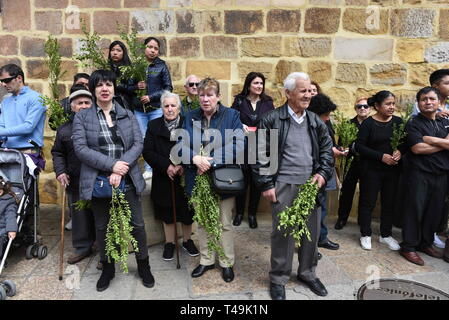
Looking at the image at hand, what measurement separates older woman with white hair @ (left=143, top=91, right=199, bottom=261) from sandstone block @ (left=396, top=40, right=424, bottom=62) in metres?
3.57

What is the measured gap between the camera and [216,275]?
11.2 ft

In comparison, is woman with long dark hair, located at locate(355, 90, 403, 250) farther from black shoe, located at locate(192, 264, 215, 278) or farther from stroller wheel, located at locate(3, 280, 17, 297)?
stroller wheel, located at locate(3, 280, 17, 297)

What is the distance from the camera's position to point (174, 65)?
5.29 metres

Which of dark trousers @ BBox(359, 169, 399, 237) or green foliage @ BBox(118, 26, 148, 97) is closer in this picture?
dark trousers @ BBox(359, 169, 399, 237)

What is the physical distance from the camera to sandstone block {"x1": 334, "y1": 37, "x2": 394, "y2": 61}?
5.10 meters

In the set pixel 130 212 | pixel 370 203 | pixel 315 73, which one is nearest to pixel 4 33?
pixel 130 212

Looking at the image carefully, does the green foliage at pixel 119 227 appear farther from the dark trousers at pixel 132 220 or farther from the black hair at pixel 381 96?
the black hair at pixel 381 96

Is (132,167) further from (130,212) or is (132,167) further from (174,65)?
(174,65)

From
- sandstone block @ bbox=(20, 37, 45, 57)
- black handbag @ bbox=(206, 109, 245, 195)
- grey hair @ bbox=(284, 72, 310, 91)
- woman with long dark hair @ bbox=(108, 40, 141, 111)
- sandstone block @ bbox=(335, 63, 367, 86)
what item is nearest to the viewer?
grey hair @ bbox=(284, 72, 310, 91)

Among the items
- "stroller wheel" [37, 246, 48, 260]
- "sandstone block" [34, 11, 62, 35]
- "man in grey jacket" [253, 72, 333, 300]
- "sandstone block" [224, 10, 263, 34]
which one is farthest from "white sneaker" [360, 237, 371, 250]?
"sandstone block" [34, 11, 62, 35]

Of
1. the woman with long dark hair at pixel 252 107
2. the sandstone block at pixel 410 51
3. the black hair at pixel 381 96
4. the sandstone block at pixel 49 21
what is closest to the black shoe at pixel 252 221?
the woman with long dark hair at pixel 252 107

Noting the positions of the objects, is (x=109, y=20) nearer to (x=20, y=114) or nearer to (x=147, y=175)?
(x=20, y=114)

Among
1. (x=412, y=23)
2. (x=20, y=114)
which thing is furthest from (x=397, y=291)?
(x=20, y=114)

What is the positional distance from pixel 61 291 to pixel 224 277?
4.88 feet
